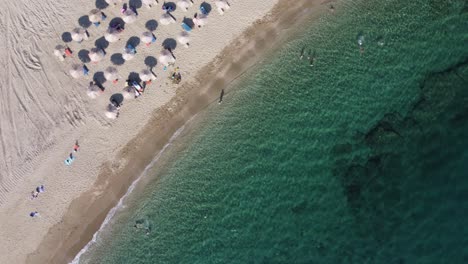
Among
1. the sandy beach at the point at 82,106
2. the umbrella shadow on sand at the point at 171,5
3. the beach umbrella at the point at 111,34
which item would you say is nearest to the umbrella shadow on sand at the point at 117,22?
the sandy beach at the point at 82,106

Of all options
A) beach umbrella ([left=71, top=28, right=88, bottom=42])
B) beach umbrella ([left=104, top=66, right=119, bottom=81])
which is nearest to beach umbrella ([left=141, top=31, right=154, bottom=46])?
beach umbrella ([left=104, top=66, right=119, bottom=81])

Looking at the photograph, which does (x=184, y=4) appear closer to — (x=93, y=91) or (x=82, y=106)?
(x=93, y=91)

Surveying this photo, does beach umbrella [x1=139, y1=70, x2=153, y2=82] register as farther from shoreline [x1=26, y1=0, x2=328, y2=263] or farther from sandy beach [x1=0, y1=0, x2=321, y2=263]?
shoreline [x1=26, y1=0, x2=328, y2=263]

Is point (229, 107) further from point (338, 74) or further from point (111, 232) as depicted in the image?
point (111, 232)

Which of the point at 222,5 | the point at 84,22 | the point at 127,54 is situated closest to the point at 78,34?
the point at 84,22

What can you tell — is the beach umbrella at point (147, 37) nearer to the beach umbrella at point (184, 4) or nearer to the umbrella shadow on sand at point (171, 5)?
the umbrella shadow on sand at point (171, 5)

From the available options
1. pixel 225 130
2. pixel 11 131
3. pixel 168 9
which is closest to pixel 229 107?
pixel 225 130
